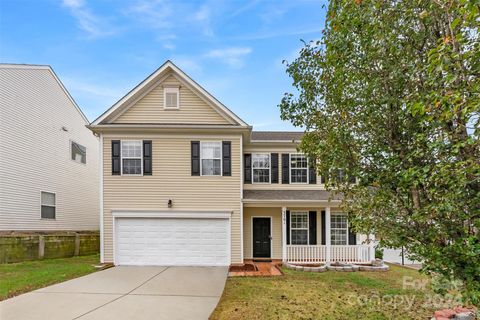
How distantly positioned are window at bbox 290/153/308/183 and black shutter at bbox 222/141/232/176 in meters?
3.31

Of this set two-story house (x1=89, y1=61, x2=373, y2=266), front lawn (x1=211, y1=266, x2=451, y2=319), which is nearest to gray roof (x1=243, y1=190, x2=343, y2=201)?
two-story house (x1=89, y1=61, x2=373, y2=266)

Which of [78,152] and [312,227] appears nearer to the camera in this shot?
[312,227]

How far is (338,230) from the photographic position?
42.8 ft

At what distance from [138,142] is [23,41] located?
669 cm

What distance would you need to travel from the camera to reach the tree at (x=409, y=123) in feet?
10.6

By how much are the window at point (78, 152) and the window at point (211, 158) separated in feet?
31.5

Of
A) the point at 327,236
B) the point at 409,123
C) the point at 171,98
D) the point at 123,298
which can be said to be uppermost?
the point at 171,98

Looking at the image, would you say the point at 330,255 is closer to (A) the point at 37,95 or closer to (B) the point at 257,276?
(B) the point at 257,276

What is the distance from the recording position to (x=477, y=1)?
8.44 ft

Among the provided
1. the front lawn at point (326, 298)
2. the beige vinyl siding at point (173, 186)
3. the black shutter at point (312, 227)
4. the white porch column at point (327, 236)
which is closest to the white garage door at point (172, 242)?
the beige vinyl siding at point (173, 186)

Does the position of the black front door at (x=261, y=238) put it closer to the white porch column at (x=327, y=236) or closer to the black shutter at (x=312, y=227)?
the black shutter at (x=312, y=227)

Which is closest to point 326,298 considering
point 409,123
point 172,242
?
point 409,123

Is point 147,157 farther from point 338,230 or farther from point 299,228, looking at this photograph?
point 338,230

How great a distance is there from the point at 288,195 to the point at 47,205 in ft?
41.0
